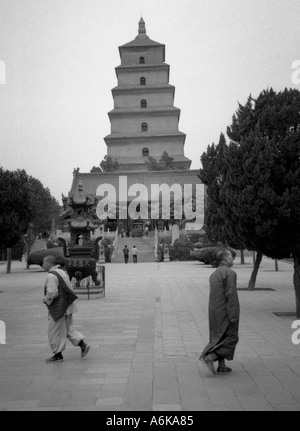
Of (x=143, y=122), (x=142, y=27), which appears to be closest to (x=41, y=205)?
(x=143, y=122)

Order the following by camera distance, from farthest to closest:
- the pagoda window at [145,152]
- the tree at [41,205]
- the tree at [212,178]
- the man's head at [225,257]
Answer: the pagoda window at [145,152], the tree at [41,205], the tree at [212,178], the man's head at [225,257]

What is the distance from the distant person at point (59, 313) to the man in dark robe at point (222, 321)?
1.86 m

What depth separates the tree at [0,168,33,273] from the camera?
17078 mm

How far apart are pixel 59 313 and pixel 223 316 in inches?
85.2

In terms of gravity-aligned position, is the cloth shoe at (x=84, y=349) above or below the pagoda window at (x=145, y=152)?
below

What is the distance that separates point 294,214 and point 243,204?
98 cm

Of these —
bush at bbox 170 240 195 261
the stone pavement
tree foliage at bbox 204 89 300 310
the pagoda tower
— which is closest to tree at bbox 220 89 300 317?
tree foliage at bbox 204 89 300 310

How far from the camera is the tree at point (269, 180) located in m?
10.4

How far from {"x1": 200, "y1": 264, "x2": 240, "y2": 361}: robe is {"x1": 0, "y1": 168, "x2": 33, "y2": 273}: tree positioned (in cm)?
1160

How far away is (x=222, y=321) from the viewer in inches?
251

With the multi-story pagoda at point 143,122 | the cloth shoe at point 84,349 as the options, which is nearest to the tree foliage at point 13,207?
the cloth shoe at point 84,349

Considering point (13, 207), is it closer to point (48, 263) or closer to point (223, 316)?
point (48, 263)

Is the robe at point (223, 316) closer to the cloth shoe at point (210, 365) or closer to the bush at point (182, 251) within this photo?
the cloth shoe at point (210, 365)
